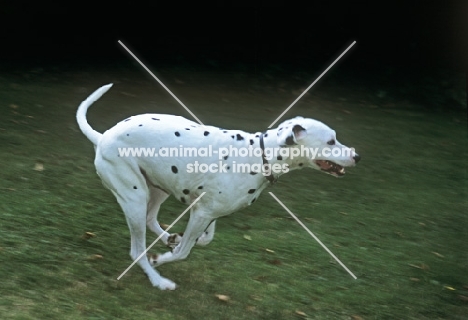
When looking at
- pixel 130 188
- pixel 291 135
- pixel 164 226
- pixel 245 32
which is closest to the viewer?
pixel 291 135

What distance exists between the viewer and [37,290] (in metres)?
5.51

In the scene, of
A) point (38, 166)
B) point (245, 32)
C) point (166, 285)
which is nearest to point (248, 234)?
point (166, 285)

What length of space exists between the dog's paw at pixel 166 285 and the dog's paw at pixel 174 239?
32 cm

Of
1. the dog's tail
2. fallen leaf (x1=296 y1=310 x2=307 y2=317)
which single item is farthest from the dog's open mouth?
the dog's tail

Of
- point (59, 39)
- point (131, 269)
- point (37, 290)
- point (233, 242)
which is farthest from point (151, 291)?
point (59, 39)

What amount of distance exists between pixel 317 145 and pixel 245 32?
1202 cm

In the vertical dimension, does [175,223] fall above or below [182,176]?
below

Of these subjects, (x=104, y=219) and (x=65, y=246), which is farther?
(x=104, y=219)

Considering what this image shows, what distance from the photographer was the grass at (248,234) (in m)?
5.79

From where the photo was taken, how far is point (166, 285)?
233 inches

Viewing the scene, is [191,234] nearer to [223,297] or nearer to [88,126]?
[223,297]

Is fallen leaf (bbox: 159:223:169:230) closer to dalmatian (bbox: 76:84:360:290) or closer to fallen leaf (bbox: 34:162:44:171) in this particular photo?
dalmatian (bbox: 76:84:360:290)

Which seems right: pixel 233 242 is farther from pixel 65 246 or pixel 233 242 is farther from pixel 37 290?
pixel 37 290

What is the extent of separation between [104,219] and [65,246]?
2.94 feet
